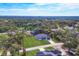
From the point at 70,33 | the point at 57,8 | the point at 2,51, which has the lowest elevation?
the point at 2,51

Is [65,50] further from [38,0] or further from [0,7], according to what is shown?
[0,7]

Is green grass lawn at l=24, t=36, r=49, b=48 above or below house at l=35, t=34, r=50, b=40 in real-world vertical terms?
below

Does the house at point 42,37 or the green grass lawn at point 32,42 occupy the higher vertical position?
the house at point 42,37

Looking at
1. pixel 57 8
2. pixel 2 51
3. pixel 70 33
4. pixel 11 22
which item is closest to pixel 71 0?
pixel 57 8

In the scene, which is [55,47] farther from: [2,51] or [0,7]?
[0,7]

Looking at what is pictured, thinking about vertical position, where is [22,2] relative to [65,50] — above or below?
above

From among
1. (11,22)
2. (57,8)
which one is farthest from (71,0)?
(11,22)
